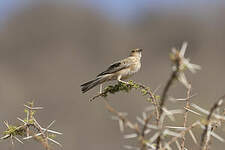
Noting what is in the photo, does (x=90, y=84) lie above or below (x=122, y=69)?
below

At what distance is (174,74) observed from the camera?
265 centimetres

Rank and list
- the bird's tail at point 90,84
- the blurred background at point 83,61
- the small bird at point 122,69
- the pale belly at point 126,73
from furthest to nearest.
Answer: the blurred background at point 83,61 < the pale belly at point 126,73 < the small bird at point 122,69 < the bird's tail at point 90,84

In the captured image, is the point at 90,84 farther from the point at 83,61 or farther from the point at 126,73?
the point at 83,61

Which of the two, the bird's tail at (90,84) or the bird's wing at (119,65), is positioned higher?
the bird's wing at (119,65)

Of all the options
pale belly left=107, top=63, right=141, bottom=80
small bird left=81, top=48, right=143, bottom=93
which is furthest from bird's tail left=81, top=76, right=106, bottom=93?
pale belly left=107, top=63, right=141, bottom=80

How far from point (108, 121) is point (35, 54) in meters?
18.2

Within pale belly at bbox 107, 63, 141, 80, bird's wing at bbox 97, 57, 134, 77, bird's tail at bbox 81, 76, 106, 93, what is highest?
bird's wing at bbox 97, 57, 134, 77

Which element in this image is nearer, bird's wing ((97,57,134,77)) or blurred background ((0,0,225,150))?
bird's wing ((97,57,134,77))

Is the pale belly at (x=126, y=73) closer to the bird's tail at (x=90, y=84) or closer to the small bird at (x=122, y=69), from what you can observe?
the small bird at (x=122, y=69)

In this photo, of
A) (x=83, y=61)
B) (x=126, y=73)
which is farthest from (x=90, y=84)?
(x=83, y=61)

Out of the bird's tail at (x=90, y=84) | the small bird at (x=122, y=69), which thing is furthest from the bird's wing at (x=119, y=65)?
the bird's tail at (x=90, y=84)

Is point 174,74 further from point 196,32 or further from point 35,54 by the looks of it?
point 196,32

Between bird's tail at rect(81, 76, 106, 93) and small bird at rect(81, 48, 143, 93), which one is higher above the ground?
small bird at rect(81, 48, 143, 93)

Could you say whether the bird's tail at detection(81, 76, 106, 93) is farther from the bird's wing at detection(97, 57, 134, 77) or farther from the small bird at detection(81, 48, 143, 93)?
the bird's wing at detection(97, 57, 134, 77)
